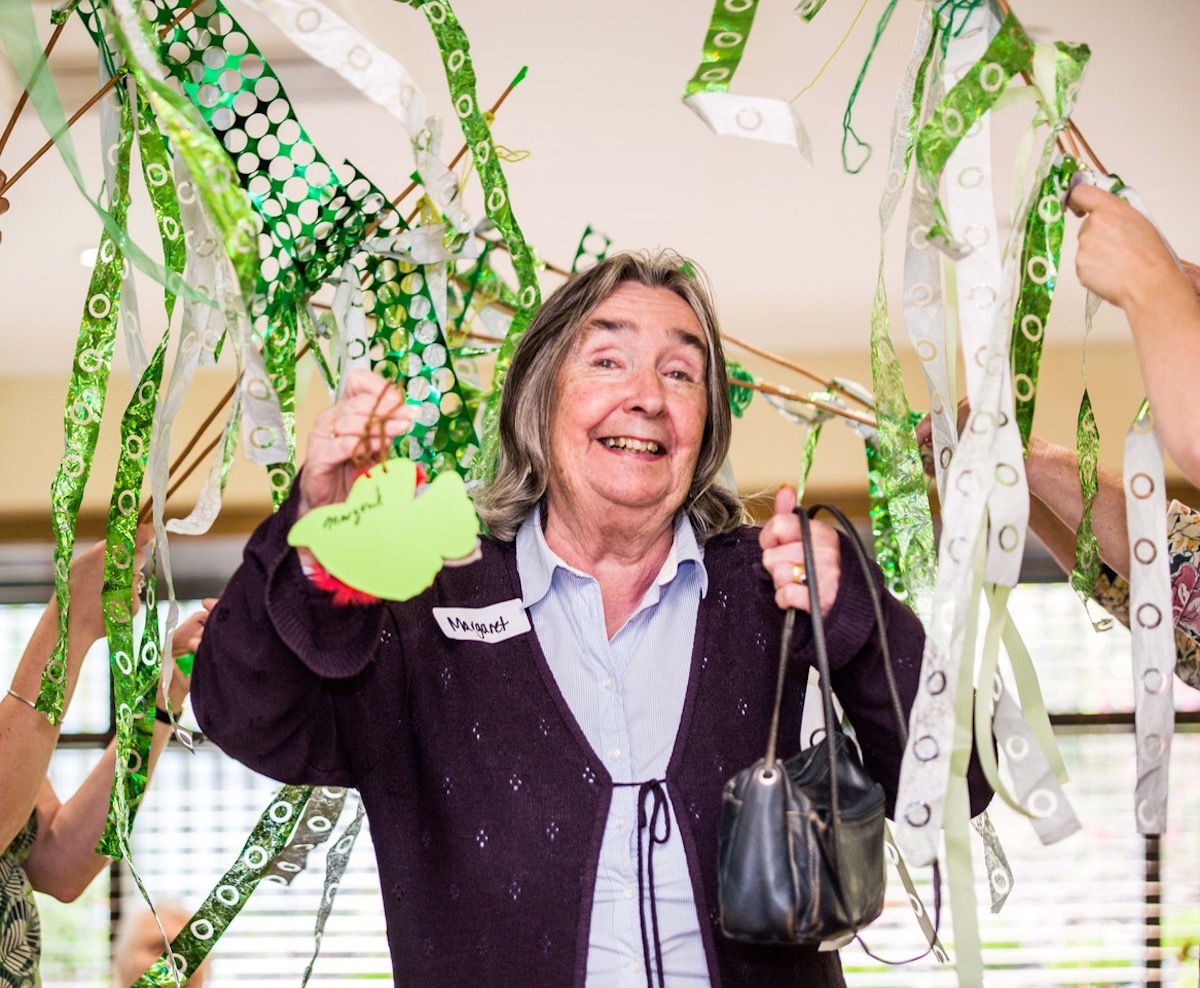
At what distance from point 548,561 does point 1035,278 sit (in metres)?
0.50

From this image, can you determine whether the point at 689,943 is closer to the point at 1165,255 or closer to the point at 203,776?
the point at 1165,255

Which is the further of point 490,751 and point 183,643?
point 183,643

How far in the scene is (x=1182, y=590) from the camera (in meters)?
1.47

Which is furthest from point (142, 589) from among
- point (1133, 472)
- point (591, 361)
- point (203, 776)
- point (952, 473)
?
point (203, 776)

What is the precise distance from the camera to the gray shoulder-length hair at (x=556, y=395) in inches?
53.9

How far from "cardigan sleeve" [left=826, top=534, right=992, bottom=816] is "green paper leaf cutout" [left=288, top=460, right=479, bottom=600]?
12.7 inches

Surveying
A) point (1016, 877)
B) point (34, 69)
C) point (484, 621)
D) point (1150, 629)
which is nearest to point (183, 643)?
point (484, 621)

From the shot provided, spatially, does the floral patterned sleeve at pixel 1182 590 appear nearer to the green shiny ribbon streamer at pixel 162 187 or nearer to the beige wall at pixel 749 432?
the green shiny ribbon streamer at pixel 162 187

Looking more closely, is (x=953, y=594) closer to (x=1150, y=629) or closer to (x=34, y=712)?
(x=1150, y=629)

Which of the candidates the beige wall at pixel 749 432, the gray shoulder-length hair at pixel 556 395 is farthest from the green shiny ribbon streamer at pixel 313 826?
the beige wall at pixel 749 432

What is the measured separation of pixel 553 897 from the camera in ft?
3.54

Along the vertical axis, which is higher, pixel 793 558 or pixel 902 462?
pixel 902 462

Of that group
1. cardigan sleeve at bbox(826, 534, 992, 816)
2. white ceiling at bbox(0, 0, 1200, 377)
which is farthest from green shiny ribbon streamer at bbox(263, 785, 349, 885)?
white ceiling at bbox(0, 0, 1200, 377)

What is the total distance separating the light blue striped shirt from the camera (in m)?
1.08
